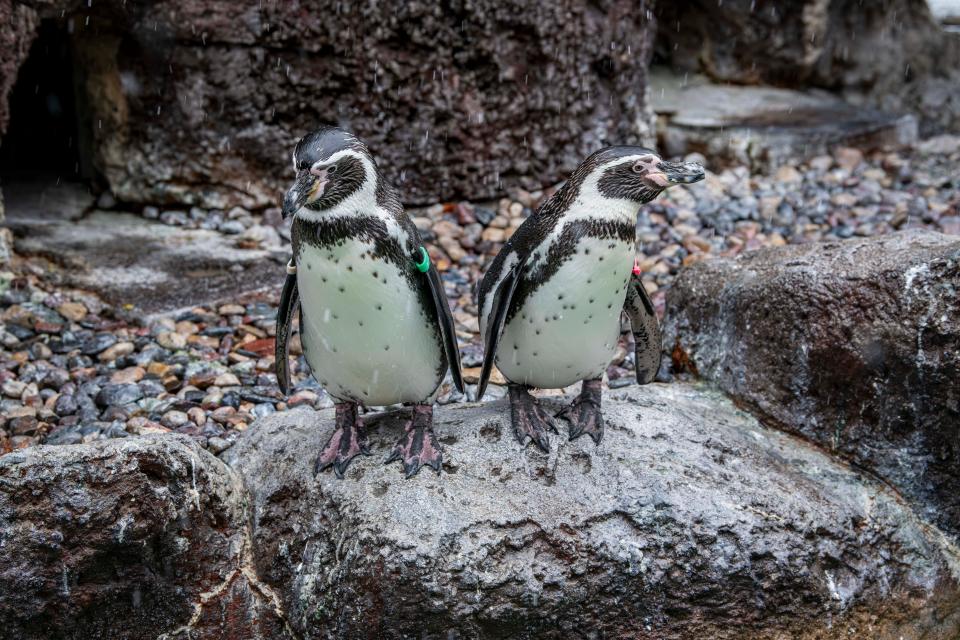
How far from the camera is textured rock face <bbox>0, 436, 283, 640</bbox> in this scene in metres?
2.63

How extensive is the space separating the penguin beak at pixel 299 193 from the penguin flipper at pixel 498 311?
26.9 inches

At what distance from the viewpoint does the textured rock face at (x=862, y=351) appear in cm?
322

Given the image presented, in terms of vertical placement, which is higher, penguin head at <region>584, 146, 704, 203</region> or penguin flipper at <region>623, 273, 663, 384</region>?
penguin head at <region>584, 146, 704, 203</region>

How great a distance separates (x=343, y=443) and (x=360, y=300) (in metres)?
0.51

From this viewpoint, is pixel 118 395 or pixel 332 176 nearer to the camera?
pixel 332 176

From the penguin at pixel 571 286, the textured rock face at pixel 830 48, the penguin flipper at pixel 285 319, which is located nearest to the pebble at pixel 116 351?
the penguin flipper at pixel 285 319

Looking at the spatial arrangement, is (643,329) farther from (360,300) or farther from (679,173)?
(360,300)

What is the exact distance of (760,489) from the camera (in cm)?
304

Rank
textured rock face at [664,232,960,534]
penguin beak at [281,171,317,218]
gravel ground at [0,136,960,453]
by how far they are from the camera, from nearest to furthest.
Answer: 1. penguin beak at [281,171,317,218]
2. textured rock face at [664,232,960,534]
3. gravel ground at [0,136,960,453]

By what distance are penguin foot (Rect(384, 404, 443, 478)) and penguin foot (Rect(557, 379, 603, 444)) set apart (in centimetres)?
43

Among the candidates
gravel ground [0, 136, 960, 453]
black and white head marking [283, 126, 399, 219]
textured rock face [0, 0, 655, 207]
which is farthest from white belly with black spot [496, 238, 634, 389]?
textured rock face [0, 0, 655, 207]

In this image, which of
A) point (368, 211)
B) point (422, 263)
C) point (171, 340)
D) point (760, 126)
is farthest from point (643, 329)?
point (760, 126)

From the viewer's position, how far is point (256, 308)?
5.05 meters

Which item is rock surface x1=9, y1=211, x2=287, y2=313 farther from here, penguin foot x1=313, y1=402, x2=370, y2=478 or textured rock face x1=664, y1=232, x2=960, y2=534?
textured rock face x1=664, y1=232, x2=960, y2=534
